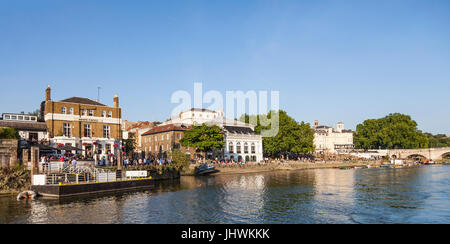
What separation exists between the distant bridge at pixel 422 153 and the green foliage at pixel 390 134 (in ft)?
13.3

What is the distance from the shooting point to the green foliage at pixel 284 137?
10206 cm

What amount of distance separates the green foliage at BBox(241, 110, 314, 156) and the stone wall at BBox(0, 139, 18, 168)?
72.2m

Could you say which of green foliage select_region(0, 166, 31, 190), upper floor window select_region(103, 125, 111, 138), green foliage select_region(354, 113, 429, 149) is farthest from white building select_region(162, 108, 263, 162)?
green foliage select_region(354, 113, 429, 149)

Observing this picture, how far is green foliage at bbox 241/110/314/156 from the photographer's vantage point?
102062mm

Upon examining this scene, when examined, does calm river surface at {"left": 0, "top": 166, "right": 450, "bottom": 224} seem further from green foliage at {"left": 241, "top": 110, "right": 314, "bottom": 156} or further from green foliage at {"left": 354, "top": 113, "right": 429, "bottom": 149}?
green foliage at {"left": 354, "top": 113, "right": 429, "bottom": 149}

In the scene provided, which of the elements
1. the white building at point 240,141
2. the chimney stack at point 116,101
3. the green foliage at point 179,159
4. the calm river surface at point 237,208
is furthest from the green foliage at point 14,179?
the white building at point 240,141

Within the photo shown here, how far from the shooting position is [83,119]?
2408 inches

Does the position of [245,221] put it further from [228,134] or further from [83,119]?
[228,134]

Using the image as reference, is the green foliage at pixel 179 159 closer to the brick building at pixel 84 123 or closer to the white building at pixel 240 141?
the brick building at pixel 84 123

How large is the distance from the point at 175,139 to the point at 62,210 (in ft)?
188

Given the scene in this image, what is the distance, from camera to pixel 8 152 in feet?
128
